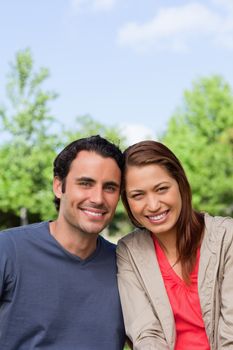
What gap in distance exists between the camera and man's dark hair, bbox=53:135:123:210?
3.14 metres

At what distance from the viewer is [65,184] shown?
3188mm

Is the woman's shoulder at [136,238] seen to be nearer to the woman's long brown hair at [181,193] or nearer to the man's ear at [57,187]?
the woman's long brown hair at [181,193]

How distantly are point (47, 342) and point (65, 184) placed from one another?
838 mm

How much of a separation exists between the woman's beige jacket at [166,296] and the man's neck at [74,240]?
0.23 m

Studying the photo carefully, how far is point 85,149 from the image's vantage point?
3170mm

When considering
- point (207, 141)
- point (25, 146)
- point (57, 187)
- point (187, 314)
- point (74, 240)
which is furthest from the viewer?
point (207, 141)

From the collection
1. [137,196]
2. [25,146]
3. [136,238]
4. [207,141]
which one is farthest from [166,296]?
[207,141]

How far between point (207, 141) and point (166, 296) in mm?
22956

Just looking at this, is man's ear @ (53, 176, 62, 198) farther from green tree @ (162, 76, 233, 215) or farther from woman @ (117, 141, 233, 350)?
green tree @ (162, 76, 233, 215)

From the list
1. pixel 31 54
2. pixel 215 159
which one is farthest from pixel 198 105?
pixel 31 54

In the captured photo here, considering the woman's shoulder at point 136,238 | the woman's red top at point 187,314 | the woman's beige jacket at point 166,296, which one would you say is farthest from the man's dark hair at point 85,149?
the woman's red top at point 187,314

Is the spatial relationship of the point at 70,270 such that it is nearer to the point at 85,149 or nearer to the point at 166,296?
the point at 166,296

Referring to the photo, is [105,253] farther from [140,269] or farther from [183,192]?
[183,192]

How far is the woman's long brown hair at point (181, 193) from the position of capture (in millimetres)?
3100
